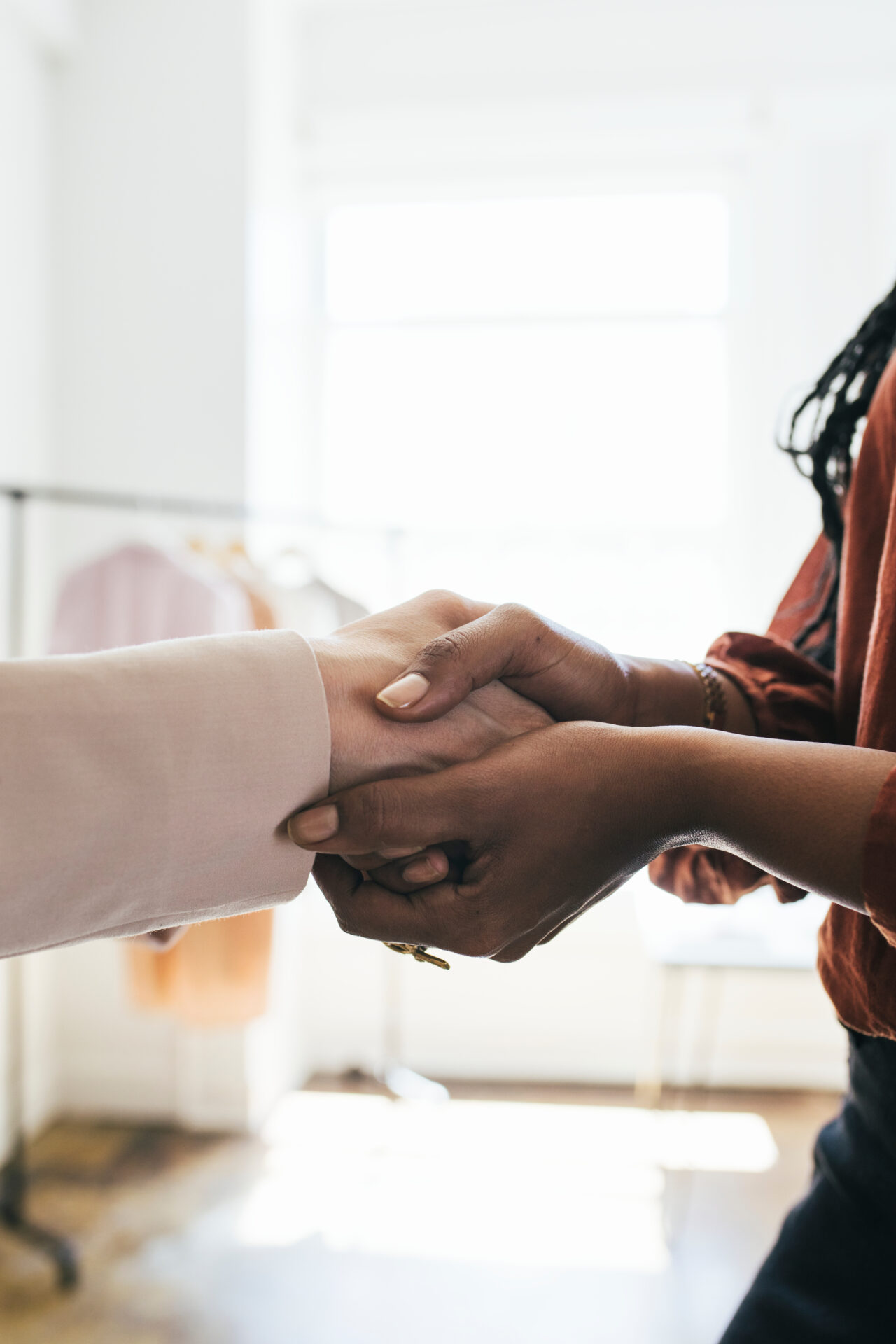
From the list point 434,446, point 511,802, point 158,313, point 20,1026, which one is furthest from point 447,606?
point 434,446

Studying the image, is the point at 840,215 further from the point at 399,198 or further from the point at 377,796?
the point at 377,796

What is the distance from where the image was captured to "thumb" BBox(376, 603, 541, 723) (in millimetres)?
592

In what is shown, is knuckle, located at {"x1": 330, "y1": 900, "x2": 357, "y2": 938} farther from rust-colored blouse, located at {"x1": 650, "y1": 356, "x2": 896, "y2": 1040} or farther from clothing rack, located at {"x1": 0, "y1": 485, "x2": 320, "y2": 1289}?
clothing rack, located at {"x1": 0, "y1": 485, "x2": 320, "y2": 1289}

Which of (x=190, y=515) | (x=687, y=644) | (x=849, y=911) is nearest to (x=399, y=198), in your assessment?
(x=190, y=515)

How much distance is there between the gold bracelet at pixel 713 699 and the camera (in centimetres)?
74

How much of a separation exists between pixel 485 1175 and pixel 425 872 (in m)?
1.84

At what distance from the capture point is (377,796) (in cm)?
56

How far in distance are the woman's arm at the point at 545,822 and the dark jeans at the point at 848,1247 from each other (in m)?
0.23

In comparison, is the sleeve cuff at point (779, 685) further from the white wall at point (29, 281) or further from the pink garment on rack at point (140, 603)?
the white wall at point (29, 281)

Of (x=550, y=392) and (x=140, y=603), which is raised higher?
(x=550, y=392)

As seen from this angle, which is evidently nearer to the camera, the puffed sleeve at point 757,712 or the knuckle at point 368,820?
the knuckle at point 368,820

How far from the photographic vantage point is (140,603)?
6.18 ft

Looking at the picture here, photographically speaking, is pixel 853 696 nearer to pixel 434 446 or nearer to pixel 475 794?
pixel 475 794

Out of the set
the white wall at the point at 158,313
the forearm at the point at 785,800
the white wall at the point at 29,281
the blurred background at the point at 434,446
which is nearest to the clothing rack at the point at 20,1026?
the blurred background at the point at 434,446
